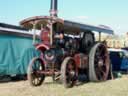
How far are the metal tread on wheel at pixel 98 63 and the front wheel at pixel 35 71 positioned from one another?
6.79 ft

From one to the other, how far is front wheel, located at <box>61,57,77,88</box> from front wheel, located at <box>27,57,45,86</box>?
1.23m

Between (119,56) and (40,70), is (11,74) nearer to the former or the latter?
(40,70)

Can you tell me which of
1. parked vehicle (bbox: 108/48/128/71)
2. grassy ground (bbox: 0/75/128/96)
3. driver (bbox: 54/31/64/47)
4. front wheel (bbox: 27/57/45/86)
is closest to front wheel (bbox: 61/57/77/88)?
grassy ground (bbox: 0/75/128/96)

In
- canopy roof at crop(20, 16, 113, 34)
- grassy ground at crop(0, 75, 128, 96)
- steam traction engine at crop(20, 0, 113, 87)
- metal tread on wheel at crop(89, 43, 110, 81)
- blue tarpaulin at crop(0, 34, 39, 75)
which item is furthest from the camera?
blue tarpaulin at crop(0, 34, 39, 75)

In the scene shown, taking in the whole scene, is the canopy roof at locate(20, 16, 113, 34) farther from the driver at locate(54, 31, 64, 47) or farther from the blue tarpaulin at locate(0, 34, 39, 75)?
the blue tarpaulin at locate(0, 34, 39, 75)

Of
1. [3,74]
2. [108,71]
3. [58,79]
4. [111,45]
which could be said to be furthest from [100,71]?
[111,45]

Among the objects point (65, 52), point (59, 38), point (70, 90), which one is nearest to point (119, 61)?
point (65, 52)

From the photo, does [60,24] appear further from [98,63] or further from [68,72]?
[98,63]

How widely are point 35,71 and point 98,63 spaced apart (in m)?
3.04

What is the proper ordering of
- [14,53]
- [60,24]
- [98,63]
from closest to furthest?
[60,24], [98,63], [14,53]

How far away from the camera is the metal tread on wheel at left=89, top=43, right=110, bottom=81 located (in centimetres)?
1545

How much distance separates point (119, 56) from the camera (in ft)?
69.6

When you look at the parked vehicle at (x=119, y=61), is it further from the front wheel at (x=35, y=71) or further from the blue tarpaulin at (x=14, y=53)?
the front wheel at (x=35, y=71)

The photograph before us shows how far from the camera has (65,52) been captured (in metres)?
14.5
